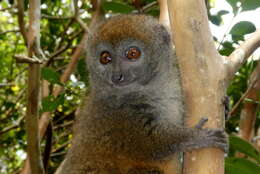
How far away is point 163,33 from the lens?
386 centimetres

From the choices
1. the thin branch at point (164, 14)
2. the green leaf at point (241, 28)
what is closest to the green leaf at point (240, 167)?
the green leaf at point (241, 28)

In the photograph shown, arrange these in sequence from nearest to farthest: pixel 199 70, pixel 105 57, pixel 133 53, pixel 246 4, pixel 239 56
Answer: pixel 199 70, pixel 239 56, pixel 246 4, pixel 133 53, pixel 105 57

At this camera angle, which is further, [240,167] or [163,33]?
[163,33]

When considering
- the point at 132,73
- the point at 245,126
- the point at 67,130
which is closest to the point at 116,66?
the point at 132,73

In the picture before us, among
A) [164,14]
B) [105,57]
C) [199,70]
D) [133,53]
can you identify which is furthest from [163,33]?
[199,70]

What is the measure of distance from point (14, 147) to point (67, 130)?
5.28 ft

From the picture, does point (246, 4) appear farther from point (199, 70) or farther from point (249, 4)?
point (199, 70)

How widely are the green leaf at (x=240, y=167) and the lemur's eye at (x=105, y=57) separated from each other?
1.55 meters

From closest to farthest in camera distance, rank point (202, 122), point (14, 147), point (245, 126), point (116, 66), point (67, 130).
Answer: point (202, 122), point (116, 66), point (245, 126), point (67, 130), point (14, 147)

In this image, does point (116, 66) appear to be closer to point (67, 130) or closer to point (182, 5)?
point (182, 5)

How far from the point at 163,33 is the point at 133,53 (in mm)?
374

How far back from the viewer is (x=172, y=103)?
11.9 ft

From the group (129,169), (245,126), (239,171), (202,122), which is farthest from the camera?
(245,126)

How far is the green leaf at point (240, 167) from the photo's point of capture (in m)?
3.16
